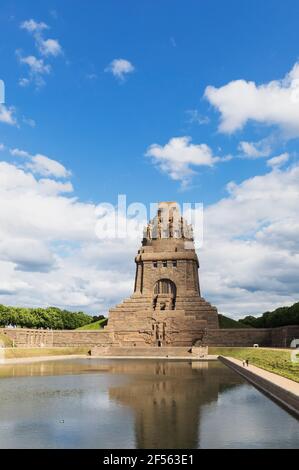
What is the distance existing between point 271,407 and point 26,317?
7842cm

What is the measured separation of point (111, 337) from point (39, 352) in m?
17.3

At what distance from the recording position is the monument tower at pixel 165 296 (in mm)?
77688

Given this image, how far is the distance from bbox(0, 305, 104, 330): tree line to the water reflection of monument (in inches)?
2422

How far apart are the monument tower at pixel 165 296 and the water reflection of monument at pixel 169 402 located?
41.4 metres

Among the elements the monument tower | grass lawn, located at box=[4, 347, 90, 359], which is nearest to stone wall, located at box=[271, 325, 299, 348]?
the monument tower

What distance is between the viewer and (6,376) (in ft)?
115

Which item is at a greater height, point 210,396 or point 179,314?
point 179,314

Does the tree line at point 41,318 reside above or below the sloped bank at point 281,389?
above

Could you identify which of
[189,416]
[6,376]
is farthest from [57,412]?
[6,376]

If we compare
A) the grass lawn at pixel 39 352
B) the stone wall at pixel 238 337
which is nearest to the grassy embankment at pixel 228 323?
the stone wall at pixel 238 337

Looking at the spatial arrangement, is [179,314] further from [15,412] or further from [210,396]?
[15,412]

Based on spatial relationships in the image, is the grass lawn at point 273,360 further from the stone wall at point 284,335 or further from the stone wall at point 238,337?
the stone wall at point 284,335

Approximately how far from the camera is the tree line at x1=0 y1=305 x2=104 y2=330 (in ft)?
298

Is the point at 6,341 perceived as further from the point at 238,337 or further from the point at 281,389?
the point at 281,389
